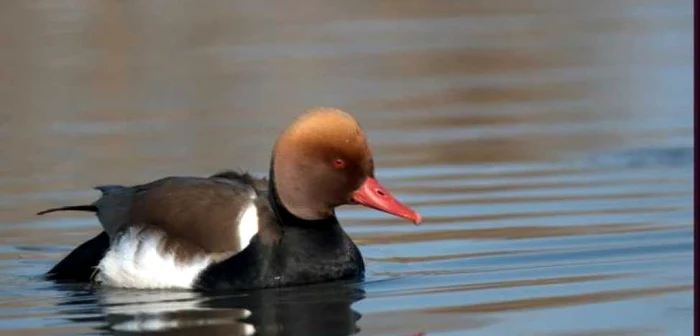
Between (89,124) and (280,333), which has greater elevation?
(89,124)

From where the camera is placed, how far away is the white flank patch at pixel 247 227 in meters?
9.27

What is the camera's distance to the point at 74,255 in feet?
32.0

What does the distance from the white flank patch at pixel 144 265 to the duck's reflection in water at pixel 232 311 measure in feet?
0.24

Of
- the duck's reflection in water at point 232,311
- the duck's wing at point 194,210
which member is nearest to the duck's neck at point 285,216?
the duck's wing at point 194,210

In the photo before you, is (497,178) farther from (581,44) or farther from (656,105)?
(581,44)

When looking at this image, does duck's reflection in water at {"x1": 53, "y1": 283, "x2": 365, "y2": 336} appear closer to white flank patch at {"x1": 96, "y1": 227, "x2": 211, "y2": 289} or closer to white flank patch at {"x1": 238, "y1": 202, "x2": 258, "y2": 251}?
white flank patch at {"x1": 96, "y1": 227, "x2": 211, "y2": 289}

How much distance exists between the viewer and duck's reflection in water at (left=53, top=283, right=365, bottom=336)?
834 centimetres

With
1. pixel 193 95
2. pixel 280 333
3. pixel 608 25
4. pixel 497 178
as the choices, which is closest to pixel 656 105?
pixel 497 178

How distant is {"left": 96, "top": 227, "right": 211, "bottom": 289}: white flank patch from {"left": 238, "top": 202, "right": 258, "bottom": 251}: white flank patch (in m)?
0.18

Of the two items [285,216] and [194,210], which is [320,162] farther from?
[194,210]

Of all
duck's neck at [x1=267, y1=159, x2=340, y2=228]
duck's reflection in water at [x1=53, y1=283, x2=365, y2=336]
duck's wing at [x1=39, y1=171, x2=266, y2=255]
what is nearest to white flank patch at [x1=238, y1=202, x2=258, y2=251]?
duck's wing at [x1=39, y1=171, x2=266, y2=255]

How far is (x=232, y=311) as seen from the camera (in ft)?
28.7

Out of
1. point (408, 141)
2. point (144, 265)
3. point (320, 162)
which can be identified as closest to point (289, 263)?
point (320, 162)

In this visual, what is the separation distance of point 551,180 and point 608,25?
8076 mm
